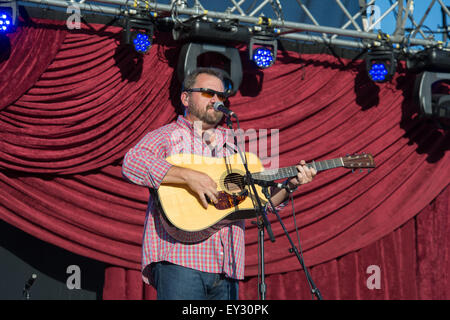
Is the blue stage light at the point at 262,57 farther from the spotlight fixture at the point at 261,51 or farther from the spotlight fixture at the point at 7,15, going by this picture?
the spotlight fixture at the point at 7,15

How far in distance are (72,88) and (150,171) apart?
2.14 m

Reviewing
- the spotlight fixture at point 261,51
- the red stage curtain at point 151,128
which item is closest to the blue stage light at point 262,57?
the spotlight fixture at point 261,51

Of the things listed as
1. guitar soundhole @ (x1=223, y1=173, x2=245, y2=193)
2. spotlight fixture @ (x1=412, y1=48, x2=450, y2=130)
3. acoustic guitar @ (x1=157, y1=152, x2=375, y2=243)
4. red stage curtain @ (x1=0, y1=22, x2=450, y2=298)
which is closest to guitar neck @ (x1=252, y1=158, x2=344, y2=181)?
acoustic guitar @ (x1=157, y1=152, x2=375, y2=243)

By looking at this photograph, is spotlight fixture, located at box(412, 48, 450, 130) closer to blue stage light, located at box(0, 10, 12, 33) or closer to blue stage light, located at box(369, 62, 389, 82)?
blue stage light, located at box(369, 62, 389, 82)

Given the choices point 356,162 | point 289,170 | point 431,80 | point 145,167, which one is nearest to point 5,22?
point 145,167

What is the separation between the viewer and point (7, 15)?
13.9ft

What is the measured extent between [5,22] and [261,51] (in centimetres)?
209

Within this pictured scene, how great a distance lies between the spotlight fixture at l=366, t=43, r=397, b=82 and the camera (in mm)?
5191

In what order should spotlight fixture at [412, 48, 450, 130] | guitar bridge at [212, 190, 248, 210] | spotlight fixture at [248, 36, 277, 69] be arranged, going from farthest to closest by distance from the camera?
spotlight fixture at [412, 48, 450, 130], spotlight fixture at [248, 36, 277, 69], guitar bridge at [212, 190, 248, 210]

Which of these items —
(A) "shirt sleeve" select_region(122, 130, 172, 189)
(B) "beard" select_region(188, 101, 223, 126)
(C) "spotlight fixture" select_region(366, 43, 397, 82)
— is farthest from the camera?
(C) "spotlight fixture" select_region(366, 43, 397, 82)

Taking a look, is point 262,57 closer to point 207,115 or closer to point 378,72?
point 378,72

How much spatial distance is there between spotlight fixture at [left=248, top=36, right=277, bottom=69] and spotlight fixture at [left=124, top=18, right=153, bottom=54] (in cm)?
91

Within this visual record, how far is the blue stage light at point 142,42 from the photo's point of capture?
14.9 ft
